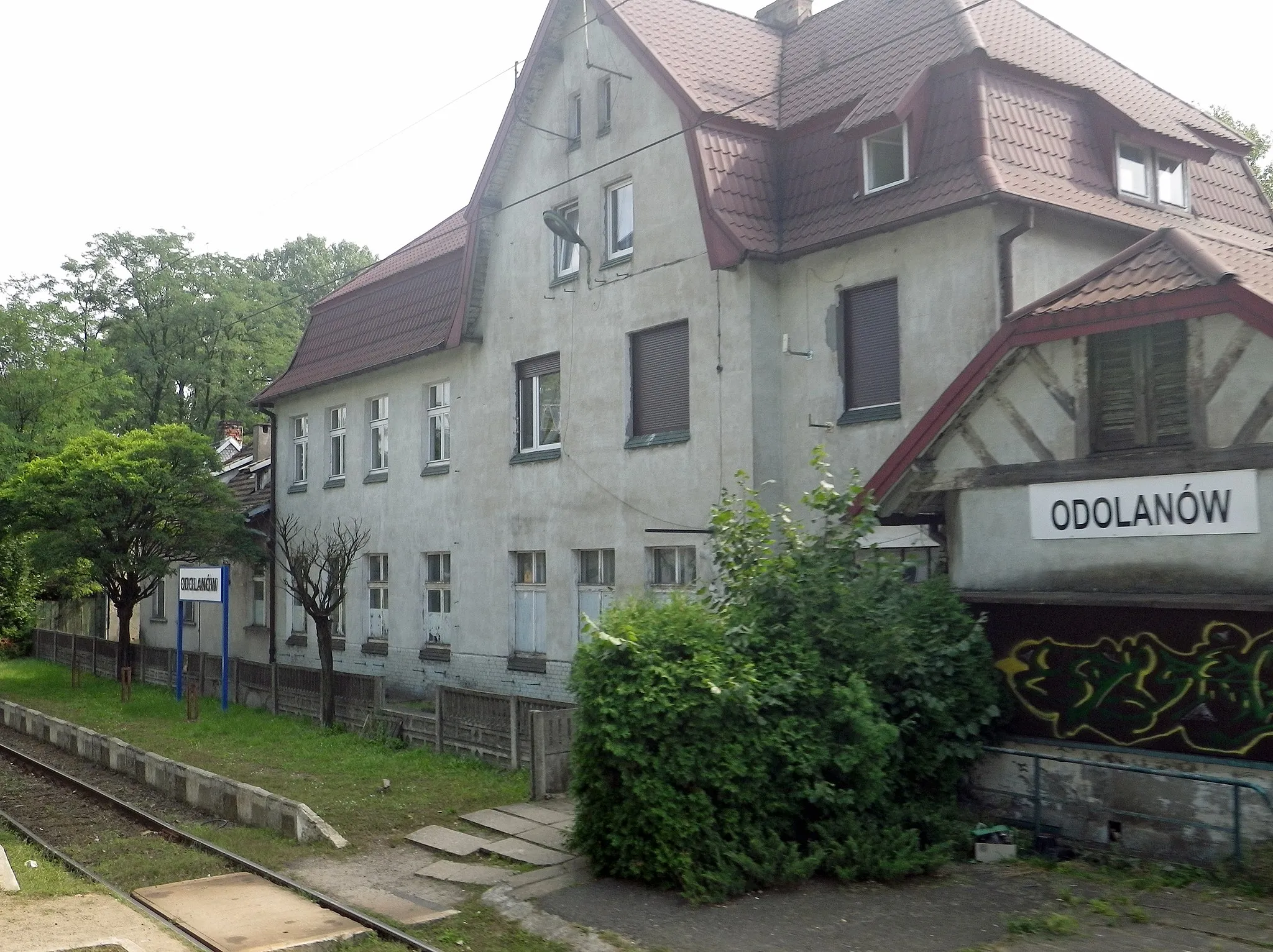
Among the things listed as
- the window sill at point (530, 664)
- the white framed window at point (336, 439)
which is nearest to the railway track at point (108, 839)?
the window sill at point (530, 664)

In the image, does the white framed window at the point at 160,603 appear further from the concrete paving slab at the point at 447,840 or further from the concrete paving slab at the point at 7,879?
the concrete paving slab at the point at 7,879

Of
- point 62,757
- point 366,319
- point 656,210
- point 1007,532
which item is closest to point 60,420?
point 366,319

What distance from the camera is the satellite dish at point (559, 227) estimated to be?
18.6 m

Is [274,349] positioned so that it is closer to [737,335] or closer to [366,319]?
[366,319]

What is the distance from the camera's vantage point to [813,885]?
9.91 m

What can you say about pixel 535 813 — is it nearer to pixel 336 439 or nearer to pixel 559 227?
pixel 559 227

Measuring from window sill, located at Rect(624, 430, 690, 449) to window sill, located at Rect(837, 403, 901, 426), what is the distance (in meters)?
2.43

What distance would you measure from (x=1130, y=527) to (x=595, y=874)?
17.0 feet

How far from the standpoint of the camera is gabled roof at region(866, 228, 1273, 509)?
31.9 feet

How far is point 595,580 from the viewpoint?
19.1m

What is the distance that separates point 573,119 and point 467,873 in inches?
482

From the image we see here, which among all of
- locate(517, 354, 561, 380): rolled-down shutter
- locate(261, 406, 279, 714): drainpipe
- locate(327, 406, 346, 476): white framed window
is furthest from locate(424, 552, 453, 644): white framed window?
locate(261, 406, 279, 714): drainpipe

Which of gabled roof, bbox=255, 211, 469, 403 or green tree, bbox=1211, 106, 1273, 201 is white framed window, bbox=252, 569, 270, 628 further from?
green tree, bbox=1211, 106, 1273, 201

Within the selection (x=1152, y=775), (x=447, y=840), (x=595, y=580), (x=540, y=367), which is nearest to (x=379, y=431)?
(x=540, y=367)
